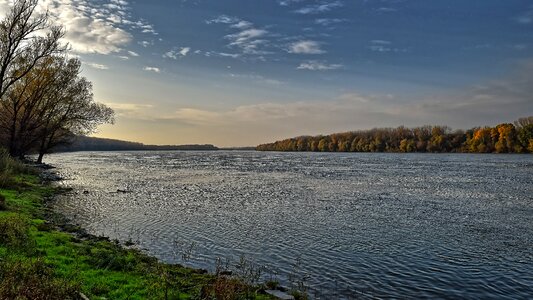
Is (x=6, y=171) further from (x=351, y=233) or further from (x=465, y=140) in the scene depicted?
(x=465, y=140)

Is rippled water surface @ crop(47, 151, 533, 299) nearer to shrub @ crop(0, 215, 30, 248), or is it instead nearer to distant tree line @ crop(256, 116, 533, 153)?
shrub @ crop(0, 215, 30, 248)

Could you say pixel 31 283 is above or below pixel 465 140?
below

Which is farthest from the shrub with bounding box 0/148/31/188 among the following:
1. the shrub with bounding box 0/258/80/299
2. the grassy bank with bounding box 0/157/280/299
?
the shrub with bounding box 0/258/80/299

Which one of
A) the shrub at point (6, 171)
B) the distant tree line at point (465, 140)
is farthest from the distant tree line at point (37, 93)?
the distant tree line at point (465, 140)

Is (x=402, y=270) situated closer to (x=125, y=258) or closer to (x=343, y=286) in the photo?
(x=343, y=286)

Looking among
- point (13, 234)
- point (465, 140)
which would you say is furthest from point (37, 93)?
point (465, 140)

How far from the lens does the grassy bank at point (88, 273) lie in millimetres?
9727

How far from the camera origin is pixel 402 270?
15.9 m

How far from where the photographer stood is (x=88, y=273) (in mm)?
12523

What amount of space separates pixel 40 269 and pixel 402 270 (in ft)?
→ 43.0

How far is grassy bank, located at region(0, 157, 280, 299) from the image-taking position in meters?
9.73

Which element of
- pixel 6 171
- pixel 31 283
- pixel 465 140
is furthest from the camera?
pixel 465 140

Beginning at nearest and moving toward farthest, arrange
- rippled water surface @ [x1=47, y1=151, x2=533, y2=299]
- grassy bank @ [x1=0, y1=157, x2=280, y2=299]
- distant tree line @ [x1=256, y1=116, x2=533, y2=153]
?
grassy bank @ [x1=0, y1=157, x2=280, y2=299] < rippled water surface @ [x1=47, y1=151, x2=533, y2=299] < distant tree line @ [x1=256, y1=116, x2=533, y2=153]

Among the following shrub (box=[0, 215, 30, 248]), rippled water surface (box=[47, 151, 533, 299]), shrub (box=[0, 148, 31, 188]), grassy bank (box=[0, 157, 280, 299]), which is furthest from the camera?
shrub (box=[0, 148, 31, 188])
